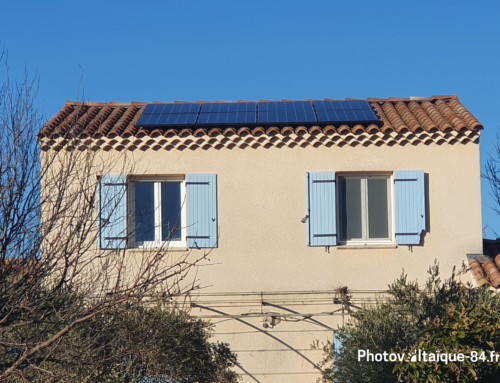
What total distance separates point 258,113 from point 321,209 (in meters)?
2.62

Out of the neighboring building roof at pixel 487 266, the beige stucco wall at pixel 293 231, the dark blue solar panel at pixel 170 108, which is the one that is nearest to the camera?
the neighboring building roof at pixel 487 266

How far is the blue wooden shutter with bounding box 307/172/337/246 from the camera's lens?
12.8 meters

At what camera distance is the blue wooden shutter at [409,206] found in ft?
41.9

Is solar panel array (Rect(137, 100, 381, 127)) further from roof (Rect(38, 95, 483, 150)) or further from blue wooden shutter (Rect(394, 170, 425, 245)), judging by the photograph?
blue wooden shutter (Rect(394, 170, 425, 245))

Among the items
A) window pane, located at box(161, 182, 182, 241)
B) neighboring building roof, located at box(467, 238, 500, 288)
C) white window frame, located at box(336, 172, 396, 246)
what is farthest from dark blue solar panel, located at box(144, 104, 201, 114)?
neighboring building roof, located at box(467, 238, 500, 288)

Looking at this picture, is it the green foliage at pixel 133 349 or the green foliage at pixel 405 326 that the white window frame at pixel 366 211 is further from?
the green foliage at pixel 133 349

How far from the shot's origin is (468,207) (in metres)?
12.9

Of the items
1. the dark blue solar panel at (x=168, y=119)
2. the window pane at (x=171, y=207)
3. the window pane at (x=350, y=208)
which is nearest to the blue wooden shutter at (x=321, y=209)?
the window pane at (x=350, y=208)

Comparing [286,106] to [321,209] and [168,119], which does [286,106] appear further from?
[321,209]

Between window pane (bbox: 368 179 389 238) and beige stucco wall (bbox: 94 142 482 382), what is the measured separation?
44 cm

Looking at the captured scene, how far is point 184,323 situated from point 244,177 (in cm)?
361

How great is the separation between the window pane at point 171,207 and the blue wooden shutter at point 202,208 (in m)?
0.34

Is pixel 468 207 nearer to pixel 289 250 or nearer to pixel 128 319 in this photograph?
pixel 289 250

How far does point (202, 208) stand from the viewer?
13.0 meters
